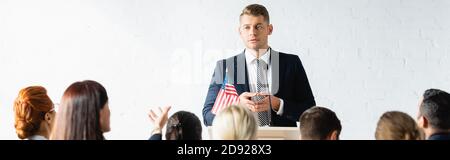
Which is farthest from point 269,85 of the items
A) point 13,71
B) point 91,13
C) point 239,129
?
point 13,71

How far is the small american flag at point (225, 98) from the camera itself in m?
3.72

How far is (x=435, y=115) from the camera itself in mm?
2830

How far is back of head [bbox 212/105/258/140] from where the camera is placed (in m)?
2.57

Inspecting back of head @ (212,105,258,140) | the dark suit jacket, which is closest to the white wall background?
the dark suit jacket

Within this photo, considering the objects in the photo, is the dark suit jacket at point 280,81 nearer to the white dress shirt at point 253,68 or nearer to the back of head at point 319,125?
the white dress shirt at point 253,68

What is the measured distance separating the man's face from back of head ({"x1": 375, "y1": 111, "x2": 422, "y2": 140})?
142cm

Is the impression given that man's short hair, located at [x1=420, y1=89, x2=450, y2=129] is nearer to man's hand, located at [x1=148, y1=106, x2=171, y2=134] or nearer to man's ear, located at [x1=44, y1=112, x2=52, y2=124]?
man's hand, located at [x1=148, y1=106, x2=171, y2=134]

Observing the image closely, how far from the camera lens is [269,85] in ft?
12.7

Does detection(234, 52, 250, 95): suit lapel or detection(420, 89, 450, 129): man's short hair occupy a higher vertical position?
detection(234, 52, 250, 95): suit lapel

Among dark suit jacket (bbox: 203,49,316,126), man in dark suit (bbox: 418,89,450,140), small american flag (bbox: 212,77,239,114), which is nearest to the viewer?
man in dark suit (bbox: 418,89,450,140)

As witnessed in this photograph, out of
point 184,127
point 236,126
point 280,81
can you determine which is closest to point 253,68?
point 280,81

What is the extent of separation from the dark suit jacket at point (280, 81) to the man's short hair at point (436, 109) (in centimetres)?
99

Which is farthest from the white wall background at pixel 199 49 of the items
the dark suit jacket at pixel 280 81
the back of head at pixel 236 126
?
the back of head at pixel 236 126
